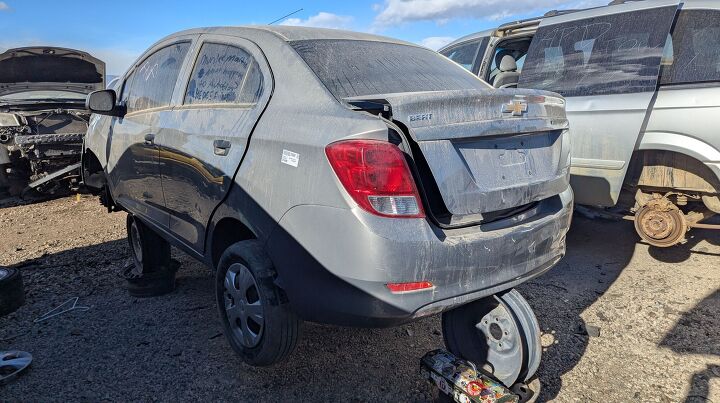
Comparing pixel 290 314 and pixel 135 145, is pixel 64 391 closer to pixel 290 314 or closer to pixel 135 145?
pixel 290 314

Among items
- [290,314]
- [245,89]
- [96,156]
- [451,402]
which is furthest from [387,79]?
[96,156]

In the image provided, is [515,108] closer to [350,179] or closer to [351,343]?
[350,179]

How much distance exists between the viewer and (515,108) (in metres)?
2.28

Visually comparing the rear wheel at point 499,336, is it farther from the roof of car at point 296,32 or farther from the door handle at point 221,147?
the roof of car at point 296,32

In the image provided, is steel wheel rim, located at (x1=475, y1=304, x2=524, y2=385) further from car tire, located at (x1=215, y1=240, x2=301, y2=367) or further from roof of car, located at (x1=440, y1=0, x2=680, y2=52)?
roof of car, located at (x1=440, y1=0, x2=680, y2=52)

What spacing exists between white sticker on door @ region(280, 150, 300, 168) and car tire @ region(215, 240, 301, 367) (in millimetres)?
452

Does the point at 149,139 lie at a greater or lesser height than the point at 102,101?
lesser

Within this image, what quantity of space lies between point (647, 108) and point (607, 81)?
415mm

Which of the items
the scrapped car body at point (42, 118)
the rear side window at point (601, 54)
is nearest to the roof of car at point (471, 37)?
the rear side window at point (601, 54)

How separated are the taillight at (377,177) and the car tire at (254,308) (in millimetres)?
653

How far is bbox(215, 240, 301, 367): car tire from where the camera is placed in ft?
7.58

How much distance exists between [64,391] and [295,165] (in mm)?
1712

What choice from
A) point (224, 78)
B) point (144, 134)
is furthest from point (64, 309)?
point (224, 78)

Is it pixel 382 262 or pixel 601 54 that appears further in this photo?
pixel 601 54
